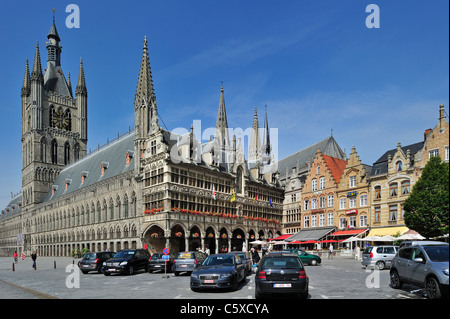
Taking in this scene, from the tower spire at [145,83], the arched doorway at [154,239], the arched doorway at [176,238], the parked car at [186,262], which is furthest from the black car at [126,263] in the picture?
the tower spire at [145,83]

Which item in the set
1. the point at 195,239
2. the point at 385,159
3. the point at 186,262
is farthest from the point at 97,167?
the point at 186,262

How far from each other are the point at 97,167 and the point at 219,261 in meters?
56.1

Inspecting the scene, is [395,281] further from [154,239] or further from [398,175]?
[154,239]

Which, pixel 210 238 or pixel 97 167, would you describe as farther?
pixel 97 167

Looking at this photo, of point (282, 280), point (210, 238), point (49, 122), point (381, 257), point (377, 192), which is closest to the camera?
point (282, 280)

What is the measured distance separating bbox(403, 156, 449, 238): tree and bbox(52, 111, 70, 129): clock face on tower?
79.2 metres

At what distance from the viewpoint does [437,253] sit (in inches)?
533

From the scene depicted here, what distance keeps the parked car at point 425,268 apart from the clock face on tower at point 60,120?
89104 millimetres

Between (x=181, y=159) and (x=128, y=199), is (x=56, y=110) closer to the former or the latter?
(x=128, y=199)

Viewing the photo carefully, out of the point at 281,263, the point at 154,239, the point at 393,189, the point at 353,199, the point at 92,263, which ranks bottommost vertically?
the point at 154,239

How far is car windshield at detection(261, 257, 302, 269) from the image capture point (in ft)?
44.3

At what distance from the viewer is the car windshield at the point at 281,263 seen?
532 inches
